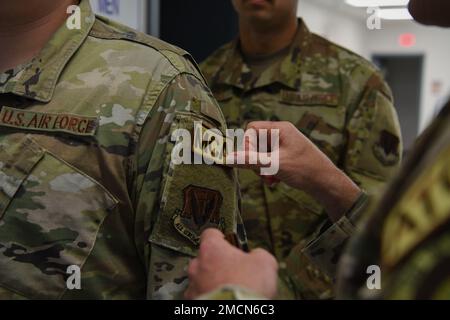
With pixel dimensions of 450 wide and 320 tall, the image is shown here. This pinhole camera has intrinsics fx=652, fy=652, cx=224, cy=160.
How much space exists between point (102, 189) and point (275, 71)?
3.64 ft

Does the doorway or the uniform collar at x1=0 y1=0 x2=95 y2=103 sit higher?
the uniform collar at x1=0 y1=0 x2=95 y2=103

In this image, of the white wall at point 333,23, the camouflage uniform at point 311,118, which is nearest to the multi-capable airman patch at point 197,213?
the camouflage uniform at point 311,118

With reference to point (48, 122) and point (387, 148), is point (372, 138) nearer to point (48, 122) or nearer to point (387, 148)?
point (387, 148)

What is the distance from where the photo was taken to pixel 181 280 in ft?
3.32

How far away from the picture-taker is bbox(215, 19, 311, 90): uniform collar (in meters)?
2.01

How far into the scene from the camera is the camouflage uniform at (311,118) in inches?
73.9

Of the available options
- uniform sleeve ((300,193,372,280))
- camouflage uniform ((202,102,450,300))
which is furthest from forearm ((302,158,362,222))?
camouflage uniform ((202,102,450,300))

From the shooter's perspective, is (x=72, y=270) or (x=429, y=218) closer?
(x=429, y=218)

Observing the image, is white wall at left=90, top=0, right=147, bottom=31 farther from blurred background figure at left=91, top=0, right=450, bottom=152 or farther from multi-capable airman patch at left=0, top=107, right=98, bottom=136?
blurred background figure at left=91, top=0, right=450, bottom=152
